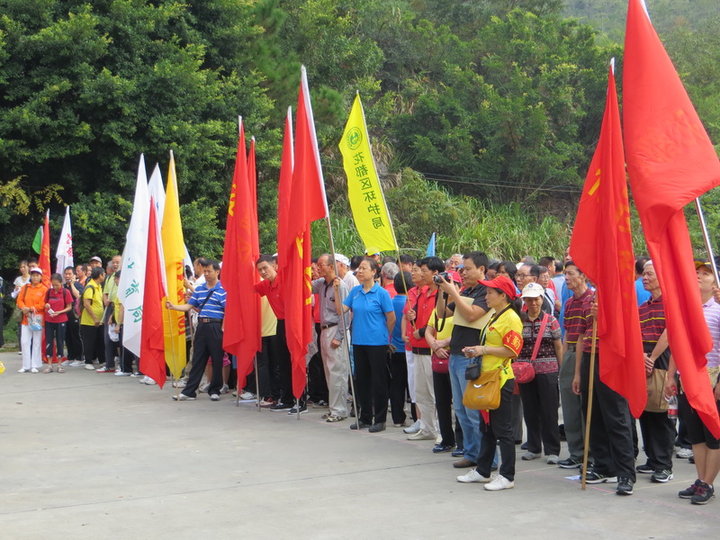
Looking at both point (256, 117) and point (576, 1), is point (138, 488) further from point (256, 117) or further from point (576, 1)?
point (576, 1)

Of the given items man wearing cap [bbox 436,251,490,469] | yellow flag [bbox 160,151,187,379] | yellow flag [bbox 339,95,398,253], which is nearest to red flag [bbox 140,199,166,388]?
yellow flag [bbox 160,151,187,379]

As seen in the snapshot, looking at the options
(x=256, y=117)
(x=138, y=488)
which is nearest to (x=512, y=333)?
(x=138, y=488)

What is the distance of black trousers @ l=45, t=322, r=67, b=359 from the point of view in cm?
1577

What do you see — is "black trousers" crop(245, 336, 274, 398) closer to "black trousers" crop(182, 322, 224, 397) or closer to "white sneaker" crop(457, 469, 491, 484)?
"black trousers" crop(182, 322, 224, 397)

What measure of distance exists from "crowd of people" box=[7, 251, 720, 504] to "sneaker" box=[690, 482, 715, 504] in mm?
14

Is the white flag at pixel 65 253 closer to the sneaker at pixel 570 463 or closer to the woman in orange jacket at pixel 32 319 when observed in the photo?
the woman in orange jacket at pixel 32 319

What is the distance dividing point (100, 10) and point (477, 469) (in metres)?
18.7

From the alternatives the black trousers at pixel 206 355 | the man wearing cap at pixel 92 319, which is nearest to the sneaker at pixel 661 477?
the black trousers at pixel 206 355

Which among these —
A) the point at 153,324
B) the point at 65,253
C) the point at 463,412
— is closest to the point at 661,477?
the point at 463,412

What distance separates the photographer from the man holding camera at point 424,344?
888 cm

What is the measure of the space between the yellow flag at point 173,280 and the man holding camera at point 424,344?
14.3 feet

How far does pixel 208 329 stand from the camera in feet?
39.8

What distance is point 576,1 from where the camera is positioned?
222 ft

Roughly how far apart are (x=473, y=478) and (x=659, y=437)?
1536mm
